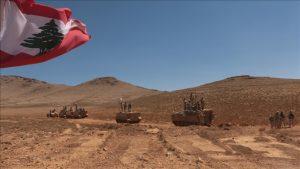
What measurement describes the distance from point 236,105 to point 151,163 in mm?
54113

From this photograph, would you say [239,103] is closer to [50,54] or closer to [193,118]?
[193,118]

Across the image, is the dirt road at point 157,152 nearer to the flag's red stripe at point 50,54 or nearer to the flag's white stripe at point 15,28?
the flag's red stripe at point 50,54

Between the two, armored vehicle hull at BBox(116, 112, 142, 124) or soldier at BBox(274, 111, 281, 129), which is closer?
soldier at BBox(274, 111, 281, 129)

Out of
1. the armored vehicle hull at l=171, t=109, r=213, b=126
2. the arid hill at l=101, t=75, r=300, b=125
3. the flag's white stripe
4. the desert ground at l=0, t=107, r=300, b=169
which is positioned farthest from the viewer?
the arid hill at l=101, t=75, r=300, b=125

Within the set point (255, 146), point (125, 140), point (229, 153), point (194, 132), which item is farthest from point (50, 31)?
point (194, 132)

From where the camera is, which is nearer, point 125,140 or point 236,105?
point 125,140

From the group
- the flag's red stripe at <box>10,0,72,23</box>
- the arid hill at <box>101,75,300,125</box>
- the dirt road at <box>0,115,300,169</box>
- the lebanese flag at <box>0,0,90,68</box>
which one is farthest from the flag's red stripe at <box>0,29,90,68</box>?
the arid hill at <box>101,75,300,125</box>

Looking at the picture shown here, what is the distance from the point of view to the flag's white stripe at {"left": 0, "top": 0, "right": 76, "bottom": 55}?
28.9 feet

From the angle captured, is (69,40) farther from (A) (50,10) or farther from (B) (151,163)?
(B) (151,163)

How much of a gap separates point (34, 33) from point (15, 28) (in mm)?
483

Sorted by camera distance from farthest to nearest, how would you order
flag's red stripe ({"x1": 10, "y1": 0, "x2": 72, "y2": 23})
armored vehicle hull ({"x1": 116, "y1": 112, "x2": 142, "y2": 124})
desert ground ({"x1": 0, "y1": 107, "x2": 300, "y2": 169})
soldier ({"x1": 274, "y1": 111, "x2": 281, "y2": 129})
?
armored vehicle hull ({"x1": 116, "y1": 112, "x2": 142, "y2": 124})
soldier ({"x1": 274, "y1": 111, "x2": 281, "y2": 129})
desert ground ({"x1": 0, "y1": 107, "x2": 300, "y2": 169})
flag's red stripe ({"x1": 10, "y1": 0, "x2": 72, "y2": 23})

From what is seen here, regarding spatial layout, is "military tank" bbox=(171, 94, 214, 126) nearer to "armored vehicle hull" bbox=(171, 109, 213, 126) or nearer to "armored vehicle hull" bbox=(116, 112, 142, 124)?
"armored vehicle hull" bbox=(171, 109, 213, 126)

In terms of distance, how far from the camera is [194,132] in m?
33.4

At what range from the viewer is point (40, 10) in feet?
30.8
